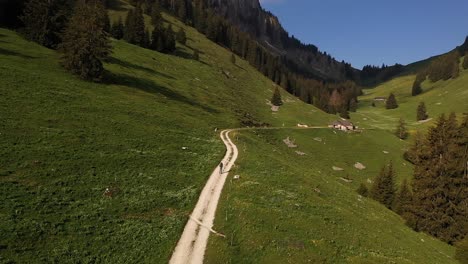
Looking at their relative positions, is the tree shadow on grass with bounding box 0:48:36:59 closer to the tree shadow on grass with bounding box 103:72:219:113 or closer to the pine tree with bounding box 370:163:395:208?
the tree shadow on grass with bounding box 103:72:219:113

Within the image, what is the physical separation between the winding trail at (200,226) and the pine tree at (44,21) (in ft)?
170

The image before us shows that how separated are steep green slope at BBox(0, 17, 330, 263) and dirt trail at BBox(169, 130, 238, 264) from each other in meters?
0.79

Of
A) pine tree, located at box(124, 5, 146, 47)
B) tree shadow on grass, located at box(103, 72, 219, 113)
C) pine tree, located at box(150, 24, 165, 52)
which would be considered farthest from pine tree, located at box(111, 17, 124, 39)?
tree shadow on grass, located at box(103, 72, 219, 113)

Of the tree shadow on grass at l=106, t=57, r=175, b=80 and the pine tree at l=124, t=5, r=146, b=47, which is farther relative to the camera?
the pine tree at l=124, t=5, r=146, b=47

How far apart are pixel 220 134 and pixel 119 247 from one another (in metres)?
40.4

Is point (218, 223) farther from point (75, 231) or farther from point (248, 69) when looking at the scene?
point (248, 69)

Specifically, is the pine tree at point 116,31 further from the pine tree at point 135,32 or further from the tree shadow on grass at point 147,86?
the tree shadow on grass at point 147,86

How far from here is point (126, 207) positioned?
90.4 feet

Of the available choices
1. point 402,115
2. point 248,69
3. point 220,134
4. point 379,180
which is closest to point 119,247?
point 220,134

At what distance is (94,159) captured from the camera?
3403cm

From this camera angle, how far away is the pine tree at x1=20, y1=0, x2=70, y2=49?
225 ft

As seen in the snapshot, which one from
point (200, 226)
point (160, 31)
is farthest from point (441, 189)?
point (160, 31)

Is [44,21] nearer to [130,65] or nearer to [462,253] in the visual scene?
[130,65]

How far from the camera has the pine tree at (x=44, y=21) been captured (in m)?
68.6
